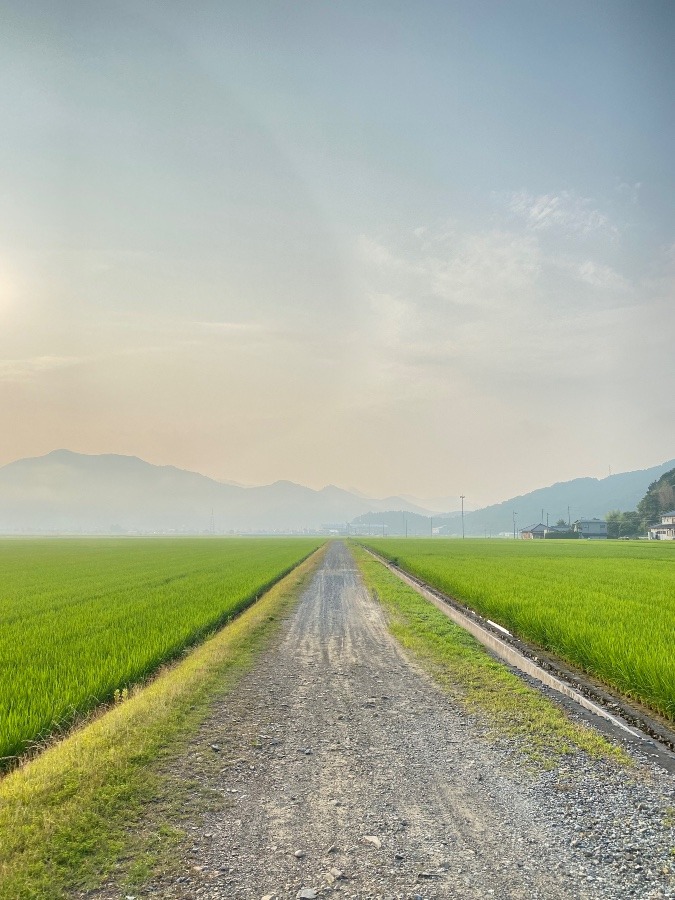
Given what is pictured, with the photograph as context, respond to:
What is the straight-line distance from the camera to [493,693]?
7.85 meters

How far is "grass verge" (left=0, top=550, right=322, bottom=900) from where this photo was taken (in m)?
3.57

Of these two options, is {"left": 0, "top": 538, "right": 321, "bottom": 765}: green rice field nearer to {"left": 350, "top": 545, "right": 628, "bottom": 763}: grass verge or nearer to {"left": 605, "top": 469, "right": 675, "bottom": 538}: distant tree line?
{"left": 350, "top": 545, "right": 628, "bottom": 763}: grass verge

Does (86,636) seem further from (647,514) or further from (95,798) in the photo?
(647,514)

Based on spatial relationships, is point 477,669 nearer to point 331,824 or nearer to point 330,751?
point 330,751

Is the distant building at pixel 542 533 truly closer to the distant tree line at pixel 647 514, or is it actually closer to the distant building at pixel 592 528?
the distant building at pixel 592 528

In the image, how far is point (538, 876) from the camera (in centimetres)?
346

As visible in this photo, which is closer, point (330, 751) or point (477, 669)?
point (330, 751)

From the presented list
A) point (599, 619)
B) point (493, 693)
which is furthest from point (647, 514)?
point (493, 693)

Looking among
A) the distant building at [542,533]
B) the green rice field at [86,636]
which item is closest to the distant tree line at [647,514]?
the distant building at [542,533]

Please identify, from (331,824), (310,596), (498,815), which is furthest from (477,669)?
(310,596)

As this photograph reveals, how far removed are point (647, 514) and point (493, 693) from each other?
146m

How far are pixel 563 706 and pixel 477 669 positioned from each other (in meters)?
2.10

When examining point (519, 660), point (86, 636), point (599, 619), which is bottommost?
point (519, 660)

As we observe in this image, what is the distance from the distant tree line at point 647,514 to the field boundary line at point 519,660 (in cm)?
12690
